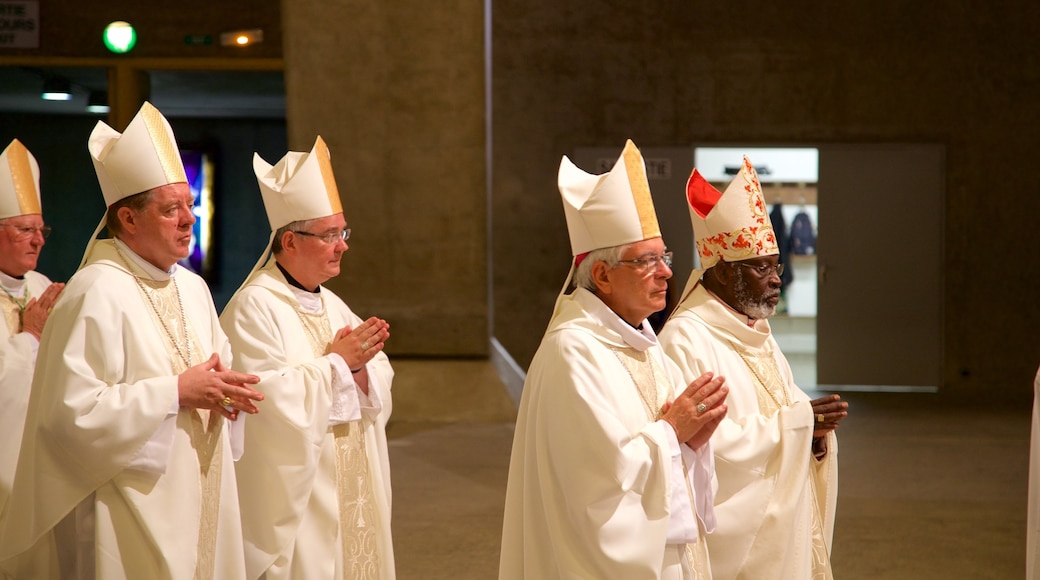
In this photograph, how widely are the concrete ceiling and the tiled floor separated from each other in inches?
189

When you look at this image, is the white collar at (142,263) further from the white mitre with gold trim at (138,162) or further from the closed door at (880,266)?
the closed door at (880,266)

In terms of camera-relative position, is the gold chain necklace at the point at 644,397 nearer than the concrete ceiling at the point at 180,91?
Yes

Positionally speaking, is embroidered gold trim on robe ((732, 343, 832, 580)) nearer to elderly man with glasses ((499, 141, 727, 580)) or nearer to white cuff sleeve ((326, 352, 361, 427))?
elderly man with glasses ((499, 141, 727, 580))

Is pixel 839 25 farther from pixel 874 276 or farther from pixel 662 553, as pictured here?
pixel 662 553

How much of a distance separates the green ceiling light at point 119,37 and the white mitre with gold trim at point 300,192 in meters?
7.27

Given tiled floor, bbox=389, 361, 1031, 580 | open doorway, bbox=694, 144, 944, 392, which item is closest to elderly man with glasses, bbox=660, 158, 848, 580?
tiled floor, bbox=389, 361, 1031, 580

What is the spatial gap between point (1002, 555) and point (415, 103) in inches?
204

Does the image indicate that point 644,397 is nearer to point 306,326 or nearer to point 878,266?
point 306,326

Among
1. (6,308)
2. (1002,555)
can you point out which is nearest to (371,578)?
(6,308)

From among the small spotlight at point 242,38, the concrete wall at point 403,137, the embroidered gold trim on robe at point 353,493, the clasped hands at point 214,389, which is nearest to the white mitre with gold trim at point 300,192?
the embroidered gold trim on robe at point 353,493

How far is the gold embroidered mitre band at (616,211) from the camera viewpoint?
2824 mm

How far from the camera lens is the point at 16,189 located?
464 cm

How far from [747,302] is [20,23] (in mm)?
9273

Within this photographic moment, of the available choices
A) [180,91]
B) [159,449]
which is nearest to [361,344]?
[159,449]
